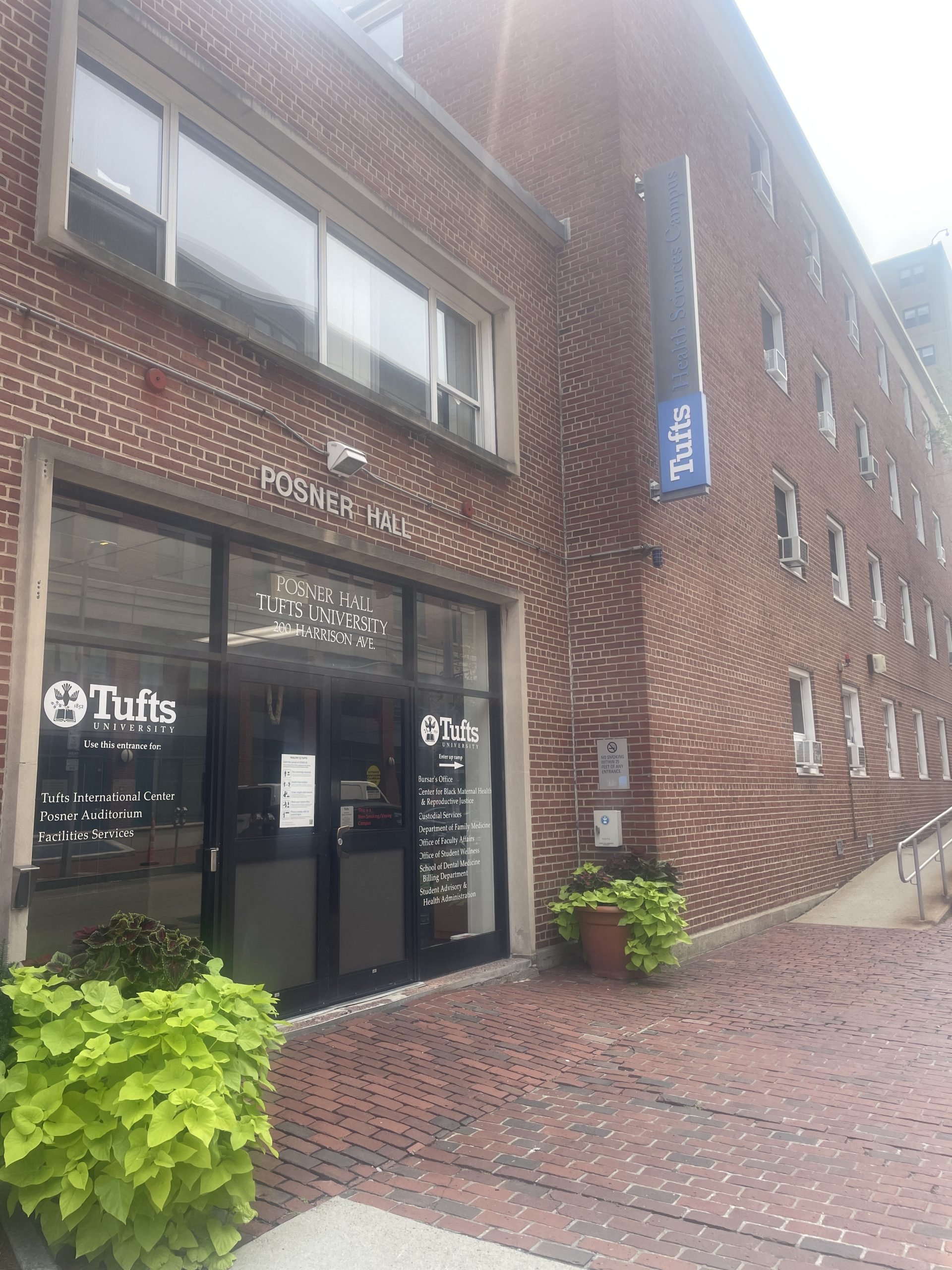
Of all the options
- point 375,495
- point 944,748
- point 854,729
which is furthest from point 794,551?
point 944,748

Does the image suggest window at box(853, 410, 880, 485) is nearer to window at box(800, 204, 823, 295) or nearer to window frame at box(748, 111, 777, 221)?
window at box(800, 204, 823, 295)

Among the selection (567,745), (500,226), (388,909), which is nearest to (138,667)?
(388,909)

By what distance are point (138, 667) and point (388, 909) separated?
2.81 metres

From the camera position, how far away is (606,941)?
26.8 ft

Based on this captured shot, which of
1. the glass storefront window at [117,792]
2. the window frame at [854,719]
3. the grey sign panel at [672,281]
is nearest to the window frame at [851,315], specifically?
the window frame at [854,719]

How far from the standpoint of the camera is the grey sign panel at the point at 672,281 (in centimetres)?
940

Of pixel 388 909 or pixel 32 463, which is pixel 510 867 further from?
pixel 32 463

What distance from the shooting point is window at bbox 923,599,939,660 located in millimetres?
22812

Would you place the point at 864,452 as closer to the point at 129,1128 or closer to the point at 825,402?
the point at 825,402

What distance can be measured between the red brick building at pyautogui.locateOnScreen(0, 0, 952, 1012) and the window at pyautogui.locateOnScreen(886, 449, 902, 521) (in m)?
8.57

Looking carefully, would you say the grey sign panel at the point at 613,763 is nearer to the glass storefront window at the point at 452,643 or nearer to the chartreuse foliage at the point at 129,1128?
the glass storefront window at the point at 452,643

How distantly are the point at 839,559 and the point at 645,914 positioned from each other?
10.4 metres

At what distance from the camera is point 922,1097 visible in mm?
5031

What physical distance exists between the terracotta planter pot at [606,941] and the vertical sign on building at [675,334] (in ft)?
13.1
